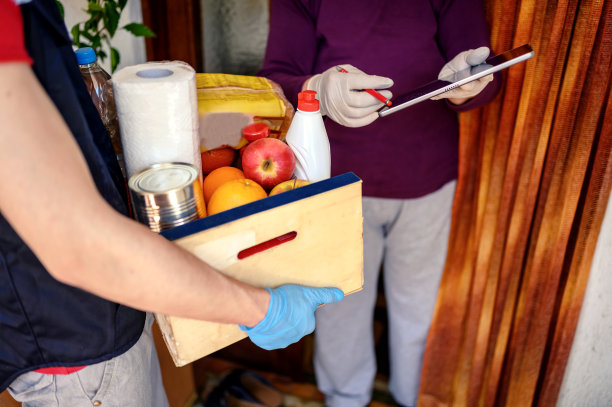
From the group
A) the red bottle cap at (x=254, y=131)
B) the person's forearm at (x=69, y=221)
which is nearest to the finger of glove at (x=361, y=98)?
the red bottle cap at (x=254, y=131)

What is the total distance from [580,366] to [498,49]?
929mm

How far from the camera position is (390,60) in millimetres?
1234

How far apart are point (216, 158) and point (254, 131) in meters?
0.09

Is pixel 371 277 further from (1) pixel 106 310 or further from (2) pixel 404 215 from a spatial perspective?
(1) pixel 106 310

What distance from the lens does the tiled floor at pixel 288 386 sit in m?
1.81

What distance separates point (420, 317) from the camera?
1.57m

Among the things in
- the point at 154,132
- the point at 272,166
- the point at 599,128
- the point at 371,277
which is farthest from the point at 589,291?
the point at 154,132

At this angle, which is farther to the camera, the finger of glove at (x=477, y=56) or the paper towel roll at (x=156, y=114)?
the finger of glove at (x=477, y=56)

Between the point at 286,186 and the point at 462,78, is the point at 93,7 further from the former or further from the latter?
the point at 462,78

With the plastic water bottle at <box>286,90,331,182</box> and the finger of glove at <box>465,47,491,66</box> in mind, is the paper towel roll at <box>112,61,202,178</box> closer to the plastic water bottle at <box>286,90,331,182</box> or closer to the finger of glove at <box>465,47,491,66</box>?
the plastic water bottle at <box>286,90,331,182</box>

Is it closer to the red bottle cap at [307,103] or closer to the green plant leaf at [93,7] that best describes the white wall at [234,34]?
the green plant leaf at [93,7]

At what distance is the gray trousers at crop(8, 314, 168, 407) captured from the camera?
0.75m

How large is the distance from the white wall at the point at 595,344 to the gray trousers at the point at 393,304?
1.35 ft

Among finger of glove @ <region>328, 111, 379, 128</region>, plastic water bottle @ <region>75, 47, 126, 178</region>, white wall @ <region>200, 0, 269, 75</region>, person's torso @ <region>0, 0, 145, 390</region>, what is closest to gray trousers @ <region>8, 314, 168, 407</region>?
person's torso @ <region>0, 0, 145, 390</region>
